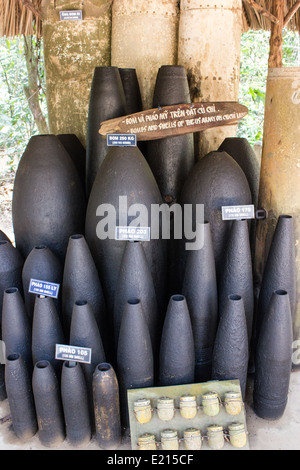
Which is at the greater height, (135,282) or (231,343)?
(135,282)

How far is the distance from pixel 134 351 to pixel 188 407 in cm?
26

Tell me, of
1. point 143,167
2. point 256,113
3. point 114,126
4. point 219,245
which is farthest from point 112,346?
point 256,113

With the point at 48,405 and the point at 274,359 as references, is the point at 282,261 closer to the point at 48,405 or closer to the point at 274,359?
the point at 274,359

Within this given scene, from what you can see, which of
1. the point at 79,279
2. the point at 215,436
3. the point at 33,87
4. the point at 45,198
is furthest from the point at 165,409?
the point at 33,87

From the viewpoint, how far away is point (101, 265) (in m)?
1.72

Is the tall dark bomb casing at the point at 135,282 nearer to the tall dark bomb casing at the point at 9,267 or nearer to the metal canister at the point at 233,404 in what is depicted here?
the metal canister at the point at 233,404

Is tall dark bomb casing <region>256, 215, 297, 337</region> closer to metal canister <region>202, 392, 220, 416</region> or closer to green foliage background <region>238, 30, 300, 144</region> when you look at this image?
metal canister <region>202, 392, 220, 416</region>

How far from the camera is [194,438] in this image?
136cm

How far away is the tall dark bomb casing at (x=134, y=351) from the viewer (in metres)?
1.37

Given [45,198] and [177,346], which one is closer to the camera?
[177,346]

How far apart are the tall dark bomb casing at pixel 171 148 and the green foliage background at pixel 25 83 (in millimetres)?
3275

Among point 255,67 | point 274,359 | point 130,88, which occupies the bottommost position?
point 274,359

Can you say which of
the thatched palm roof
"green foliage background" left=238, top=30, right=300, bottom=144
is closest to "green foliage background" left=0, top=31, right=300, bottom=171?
"green foliage background" left=238, top=30, right=300, bottom=144

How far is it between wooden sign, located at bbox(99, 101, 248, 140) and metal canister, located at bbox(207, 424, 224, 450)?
116cm
